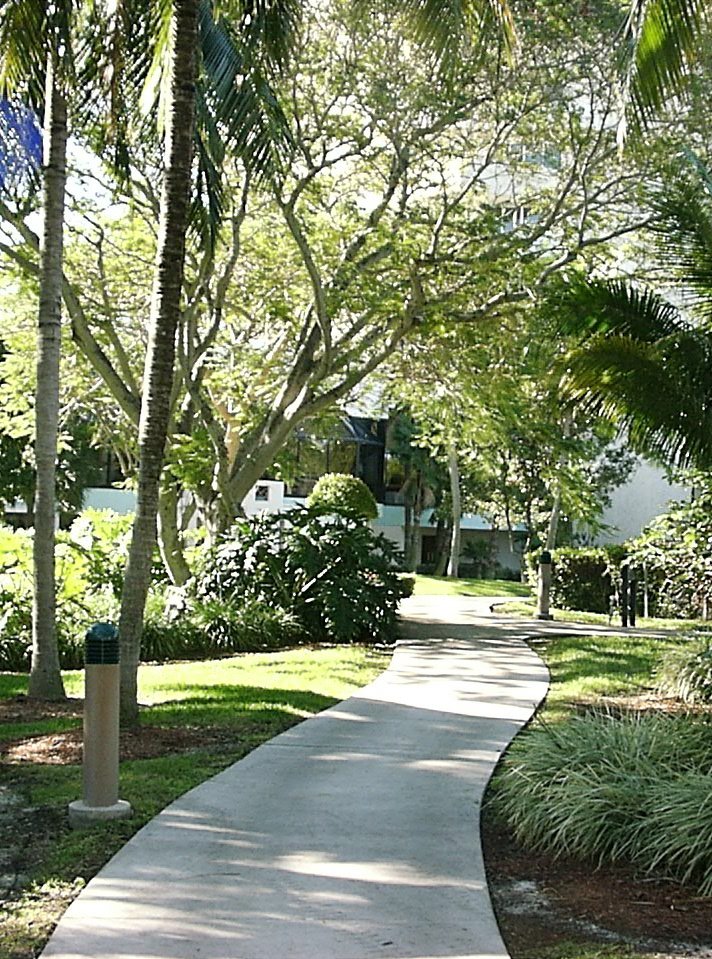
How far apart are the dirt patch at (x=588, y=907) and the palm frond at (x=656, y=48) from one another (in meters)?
6.75

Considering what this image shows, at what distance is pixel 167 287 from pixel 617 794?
16.9ft

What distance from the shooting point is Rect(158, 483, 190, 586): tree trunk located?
19.8 meters

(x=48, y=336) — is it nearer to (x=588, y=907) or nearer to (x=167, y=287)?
(x=167, y=287)

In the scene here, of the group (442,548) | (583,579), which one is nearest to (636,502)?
(442,548)

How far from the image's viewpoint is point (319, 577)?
18078mm

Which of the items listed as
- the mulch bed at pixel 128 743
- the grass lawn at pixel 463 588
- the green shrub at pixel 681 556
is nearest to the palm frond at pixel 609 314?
the mulch bed at pixel 128 743

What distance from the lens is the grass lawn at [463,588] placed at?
31516mm

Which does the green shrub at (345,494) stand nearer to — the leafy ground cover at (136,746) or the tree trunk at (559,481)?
the tree trunk at (559,481)

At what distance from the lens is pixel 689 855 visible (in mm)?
6480

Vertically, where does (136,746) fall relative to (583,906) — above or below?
above

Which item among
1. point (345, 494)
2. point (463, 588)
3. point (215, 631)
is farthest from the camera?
point (463, 588)

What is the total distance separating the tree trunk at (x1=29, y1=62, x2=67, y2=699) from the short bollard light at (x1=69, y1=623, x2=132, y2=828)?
465cm

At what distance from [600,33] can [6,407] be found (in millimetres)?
12561

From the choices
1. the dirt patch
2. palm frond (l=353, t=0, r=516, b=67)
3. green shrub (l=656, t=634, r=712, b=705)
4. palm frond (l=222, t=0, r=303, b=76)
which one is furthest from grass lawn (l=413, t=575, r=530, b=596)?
the dirt patch
